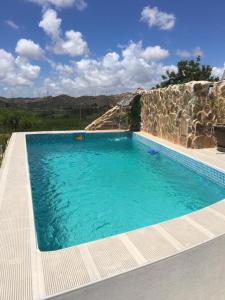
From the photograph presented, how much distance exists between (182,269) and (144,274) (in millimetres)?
469

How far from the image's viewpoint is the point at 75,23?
20.0 m

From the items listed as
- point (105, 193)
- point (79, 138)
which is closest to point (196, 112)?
point (105, 193)

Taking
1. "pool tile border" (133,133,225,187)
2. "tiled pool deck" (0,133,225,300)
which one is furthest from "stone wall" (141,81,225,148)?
"tiled pool deck" (0,133,225,300)

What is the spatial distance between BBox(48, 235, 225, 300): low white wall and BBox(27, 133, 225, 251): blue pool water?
6.07ft

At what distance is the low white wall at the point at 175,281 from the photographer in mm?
2762

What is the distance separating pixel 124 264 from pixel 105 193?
4.04m

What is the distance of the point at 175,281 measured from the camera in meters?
3.14

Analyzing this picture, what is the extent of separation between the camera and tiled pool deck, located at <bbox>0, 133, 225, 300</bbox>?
2.70 m

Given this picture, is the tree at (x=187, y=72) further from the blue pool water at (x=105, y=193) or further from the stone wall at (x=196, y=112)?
the blue pool water at (x=105, y=193)

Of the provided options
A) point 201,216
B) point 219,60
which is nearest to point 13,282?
point 201,216

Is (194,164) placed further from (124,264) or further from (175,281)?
(124,264)

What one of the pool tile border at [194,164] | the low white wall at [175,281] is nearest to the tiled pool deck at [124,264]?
the low white wall at [175,281]

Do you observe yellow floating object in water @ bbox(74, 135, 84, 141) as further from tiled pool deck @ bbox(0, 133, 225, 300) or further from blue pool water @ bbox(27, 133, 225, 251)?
tiled pool deck @ bbox(0, 133, 225, 300)

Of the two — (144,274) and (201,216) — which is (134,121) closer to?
(201,216)
